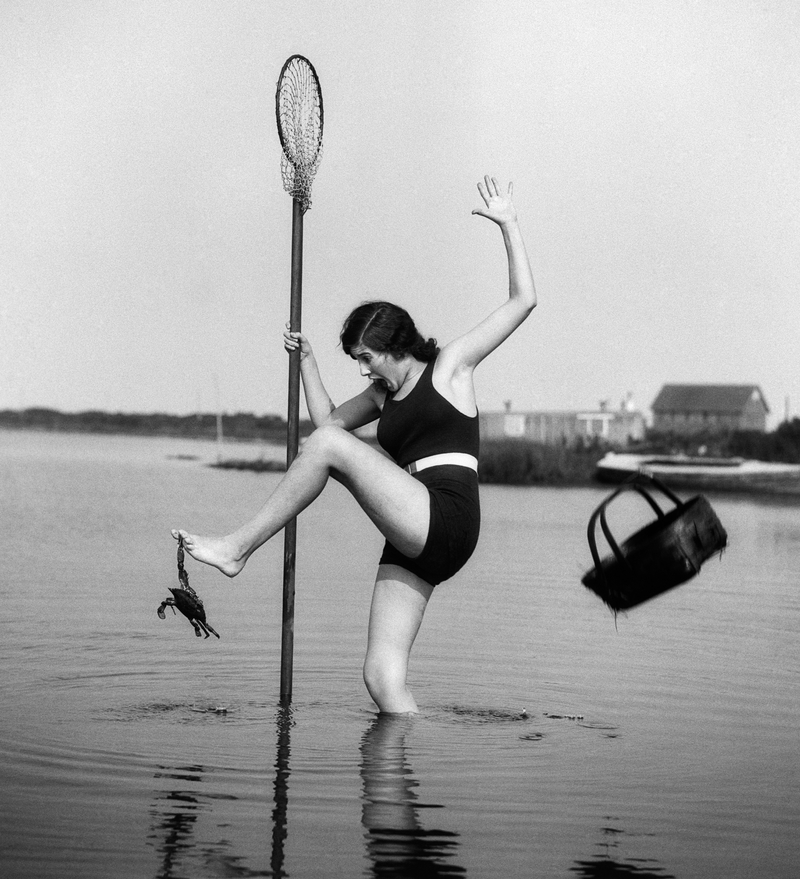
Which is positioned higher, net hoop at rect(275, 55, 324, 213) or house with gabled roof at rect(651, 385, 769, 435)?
house with gabled roof at rect(651, 385, 769, 435)

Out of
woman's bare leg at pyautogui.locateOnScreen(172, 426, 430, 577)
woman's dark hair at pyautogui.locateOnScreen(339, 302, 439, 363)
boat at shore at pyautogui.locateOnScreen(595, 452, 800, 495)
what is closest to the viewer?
woman's bare leg at pyautogui.locateOnScreen(172, 426, 430, 577)

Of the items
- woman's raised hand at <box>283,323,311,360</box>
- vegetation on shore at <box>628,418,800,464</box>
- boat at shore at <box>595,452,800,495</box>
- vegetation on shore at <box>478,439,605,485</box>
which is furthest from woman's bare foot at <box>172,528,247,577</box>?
vegetation on shore at <box>628,418,800,464</box>

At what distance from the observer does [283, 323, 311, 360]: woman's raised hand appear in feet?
21.8

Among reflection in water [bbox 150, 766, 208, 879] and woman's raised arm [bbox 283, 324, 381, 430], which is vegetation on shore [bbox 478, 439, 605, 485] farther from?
reflection in water [bbox 150, 766, 208, 879]

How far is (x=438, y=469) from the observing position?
5.95 metres

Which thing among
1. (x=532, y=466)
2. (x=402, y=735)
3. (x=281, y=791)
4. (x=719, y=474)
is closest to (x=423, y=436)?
→ (x=402, y=735)

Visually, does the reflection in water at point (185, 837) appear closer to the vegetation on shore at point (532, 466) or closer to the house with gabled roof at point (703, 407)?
the vegetation on shore at point (532, 466)

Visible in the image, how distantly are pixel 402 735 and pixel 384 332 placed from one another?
164cm

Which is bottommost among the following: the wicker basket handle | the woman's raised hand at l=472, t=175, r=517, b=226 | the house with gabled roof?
the wicker basket handle

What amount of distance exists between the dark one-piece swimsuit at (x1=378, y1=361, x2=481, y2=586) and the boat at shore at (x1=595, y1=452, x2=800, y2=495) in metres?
30.5

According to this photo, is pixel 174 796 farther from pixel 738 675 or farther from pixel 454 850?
pixel 738 675

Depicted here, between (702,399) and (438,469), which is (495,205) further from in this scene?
(702,399)

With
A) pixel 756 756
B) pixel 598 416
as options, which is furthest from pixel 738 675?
pixel 598 416

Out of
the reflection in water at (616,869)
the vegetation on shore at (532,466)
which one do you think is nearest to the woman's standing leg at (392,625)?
the reflection in water at (616,869)
